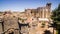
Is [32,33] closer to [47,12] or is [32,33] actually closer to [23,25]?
[23,25]

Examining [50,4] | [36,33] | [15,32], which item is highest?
[50,4]

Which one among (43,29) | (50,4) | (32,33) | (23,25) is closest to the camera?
(23,25)

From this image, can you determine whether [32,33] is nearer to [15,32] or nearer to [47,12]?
[15,32]

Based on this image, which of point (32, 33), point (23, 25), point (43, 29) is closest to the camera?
Result: point (23, 25)

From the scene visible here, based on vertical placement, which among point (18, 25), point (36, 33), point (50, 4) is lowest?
point (36, 33)

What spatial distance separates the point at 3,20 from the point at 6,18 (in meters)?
0.44

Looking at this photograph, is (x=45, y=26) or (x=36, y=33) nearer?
(x=36, y=33)

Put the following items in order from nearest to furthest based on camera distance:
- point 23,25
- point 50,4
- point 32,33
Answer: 1. point 23,25
2. point 32,33
3. point 50,4

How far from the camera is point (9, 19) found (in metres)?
12.1

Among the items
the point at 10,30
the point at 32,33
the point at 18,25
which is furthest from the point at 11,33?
the point at 32,33

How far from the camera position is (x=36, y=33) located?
15281mm

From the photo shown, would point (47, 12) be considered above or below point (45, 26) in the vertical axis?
above

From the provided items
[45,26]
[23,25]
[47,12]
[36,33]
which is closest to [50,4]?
[47,12]

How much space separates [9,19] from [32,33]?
4.15 meters
